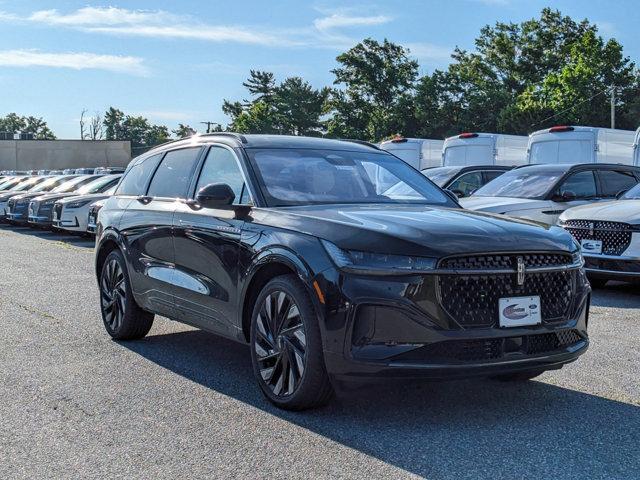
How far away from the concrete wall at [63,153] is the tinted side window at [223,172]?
76.4 meters

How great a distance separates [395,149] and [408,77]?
6206 cm

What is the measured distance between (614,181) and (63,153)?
74.2 meters

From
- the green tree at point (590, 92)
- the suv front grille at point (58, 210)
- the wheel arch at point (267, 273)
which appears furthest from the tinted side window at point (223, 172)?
the green tree at point (590, 92)

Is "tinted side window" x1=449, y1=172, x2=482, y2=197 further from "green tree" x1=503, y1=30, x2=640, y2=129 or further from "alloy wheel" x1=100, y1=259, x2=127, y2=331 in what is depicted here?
"green tree" x1=503, y1=30, x2=640, y2=129

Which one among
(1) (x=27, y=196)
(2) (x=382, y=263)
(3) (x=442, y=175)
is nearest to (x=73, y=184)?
(1) (x=27, y=196)

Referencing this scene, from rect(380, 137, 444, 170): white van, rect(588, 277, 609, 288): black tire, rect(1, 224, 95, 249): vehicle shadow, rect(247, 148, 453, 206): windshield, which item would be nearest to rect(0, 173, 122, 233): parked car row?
rect(1, 224, 95, 249): vehicle shadow

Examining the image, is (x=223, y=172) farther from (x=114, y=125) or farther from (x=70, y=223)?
(x=114, y=125)

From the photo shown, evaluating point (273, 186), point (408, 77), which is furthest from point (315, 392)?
point (408, 77)

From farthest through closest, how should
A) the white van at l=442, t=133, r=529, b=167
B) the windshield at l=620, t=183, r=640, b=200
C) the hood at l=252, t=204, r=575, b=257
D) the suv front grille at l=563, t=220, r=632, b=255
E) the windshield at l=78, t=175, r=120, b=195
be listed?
the windshield at l=78, t=175, r=120, b=195 < the white van at l=442, t=133, r=529, b=167 < the windshield at l=620, t=183, r=640, b=200 < the suv front grille at l=563, t=220, r=632, b=255 < the hood at l=252, t=204, r=575, b=257

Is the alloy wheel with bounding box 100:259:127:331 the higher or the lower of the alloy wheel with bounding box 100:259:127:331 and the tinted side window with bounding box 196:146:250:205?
the lower

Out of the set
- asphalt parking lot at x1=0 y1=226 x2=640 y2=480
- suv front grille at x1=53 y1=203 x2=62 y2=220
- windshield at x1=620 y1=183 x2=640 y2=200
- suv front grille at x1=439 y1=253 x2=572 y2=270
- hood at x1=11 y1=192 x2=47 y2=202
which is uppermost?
windshield at x1=620 y1=183 x2=640 y2=200

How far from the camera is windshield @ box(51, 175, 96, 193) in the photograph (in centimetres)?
2434

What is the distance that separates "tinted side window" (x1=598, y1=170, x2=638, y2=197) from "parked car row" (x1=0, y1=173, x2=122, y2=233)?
1113 centimetres

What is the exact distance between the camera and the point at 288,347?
490cm
